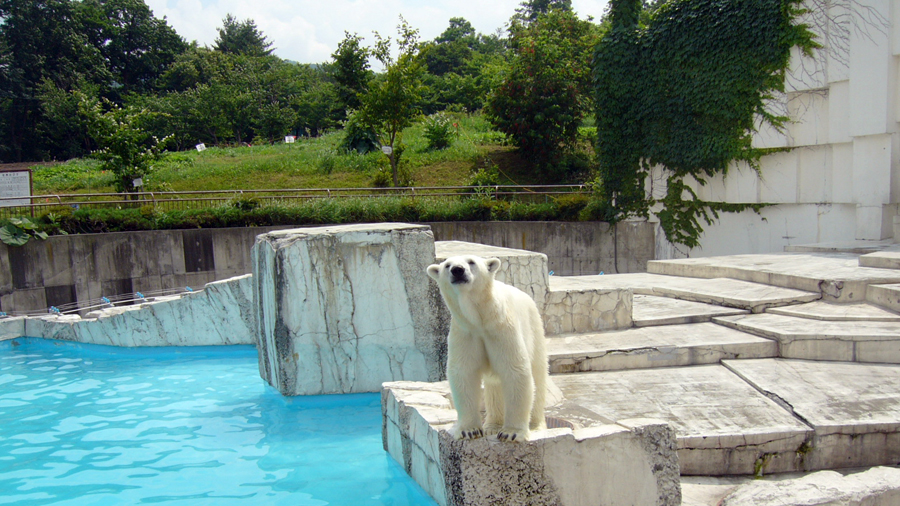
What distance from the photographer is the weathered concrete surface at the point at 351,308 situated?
604 centimetres

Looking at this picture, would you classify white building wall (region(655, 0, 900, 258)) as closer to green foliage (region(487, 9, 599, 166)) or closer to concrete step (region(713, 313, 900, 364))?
concrete step (region(713, 313, 900, 364))

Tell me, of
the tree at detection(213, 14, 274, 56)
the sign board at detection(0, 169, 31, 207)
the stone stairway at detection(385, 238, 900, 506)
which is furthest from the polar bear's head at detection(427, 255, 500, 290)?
the tree at detection(213, 14, 274, 56)

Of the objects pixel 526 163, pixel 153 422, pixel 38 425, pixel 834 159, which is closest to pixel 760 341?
pixel 153 422

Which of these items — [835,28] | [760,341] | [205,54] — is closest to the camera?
[760,341]

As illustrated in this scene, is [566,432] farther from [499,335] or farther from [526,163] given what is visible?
[526,163]

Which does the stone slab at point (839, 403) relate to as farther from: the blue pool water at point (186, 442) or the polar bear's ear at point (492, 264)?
the blue pool water at point (186, 442)

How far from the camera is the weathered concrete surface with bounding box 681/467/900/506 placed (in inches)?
123

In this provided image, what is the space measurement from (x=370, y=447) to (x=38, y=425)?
144 inches

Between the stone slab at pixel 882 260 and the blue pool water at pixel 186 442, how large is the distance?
565 cm

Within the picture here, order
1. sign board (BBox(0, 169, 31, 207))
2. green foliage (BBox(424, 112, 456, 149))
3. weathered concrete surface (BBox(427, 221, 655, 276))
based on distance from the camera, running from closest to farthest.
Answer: sign board (BBox(0, 169, 31, 207))
weathered concrete surface (BBox(427, 221, 655, 276))
green foliage (BBox(424, 112, 456, 149))

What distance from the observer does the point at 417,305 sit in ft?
20.1

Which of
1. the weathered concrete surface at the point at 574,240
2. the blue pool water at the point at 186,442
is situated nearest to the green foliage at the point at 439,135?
the weathered concrete surface at the point at 574,240

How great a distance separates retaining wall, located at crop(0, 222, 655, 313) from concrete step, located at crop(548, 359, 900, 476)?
1018cm

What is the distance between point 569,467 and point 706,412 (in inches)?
49.1
